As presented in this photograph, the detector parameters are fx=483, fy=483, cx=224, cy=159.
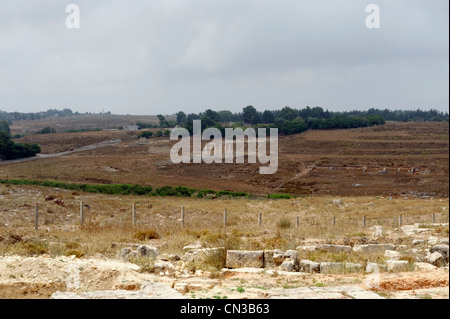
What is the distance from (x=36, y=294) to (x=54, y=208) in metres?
13.2

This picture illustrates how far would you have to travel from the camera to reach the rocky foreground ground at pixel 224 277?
25.1 feet

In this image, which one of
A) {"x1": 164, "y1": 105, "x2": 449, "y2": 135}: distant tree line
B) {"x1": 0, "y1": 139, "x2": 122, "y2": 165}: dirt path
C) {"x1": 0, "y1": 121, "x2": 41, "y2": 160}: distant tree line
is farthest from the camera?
{"x1": 164, "y1": 105, "x2": 449, "y2": 135}: distant tree line

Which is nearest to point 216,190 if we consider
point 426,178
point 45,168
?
point 45,168

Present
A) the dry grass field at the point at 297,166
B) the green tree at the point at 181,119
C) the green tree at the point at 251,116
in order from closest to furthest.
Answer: the dry grass field at the point at 297,166 → the green tree at the point at 181,119 → the green tree at the point at 251,116

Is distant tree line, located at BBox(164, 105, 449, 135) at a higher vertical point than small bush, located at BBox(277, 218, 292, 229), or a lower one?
higher

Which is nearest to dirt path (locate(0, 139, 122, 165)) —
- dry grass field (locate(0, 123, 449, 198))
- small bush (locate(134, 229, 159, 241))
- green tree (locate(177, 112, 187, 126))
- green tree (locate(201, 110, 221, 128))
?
dry grass field (locate(0, 123, 449, 198))

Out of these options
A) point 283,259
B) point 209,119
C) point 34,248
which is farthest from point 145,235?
point 209,119

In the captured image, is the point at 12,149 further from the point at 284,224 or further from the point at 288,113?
the point at 288,113

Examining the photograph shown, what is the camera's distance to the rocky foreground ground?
7.64m

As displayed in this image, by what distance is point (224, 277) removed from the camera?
9586 millimetres

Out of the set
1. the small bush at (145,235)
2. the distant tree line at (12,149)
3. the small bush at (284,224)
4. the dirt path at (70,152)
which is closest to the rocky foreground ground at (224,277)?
the small bush at (145,235)

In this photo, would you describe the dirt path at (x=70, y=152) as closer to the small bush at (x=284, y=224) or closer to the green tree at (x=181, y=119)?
the small bush at (x=284, y=224)

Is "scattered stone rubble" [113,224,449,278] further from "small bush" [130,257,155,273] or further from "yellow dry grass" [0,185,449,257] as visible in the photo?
"yellow dry grass" [0,185,449,257]

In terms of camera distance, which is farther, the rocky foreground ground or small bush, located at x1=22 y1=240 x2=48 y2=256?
small bush, located at x1=22 y1=240 x2=48 y2=256
